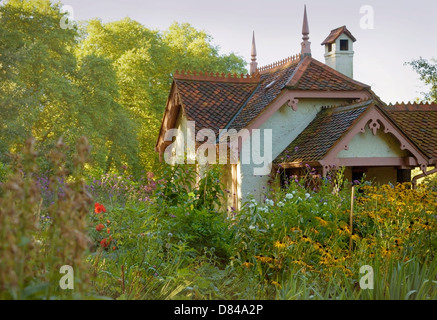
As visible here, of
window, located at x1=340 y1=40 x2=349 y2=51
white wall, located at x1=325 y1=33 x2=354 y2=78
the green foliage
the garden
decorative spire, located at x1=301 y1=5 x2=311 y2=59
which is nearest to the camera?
the green foliage

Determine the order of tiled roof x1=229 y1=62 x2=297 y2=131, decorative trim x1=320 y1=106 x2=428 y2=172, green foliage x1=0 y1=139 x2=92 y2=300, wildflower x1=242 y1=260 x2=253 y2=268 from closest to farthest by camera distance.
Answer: green foliage x1=0 y1=139 x2=92 y2=300
wildflower x1=242 y1=260 x2=253 y2=268
decorative trim x1=320 y1=106 x2=428 y2=172
tiled roof x1=229 y1=62 x2=297 y2=131

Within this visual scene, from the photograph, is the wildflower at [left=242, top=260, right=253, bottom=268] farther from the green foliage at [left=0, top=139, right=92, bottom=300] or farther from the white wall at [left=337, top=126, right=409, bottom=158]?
the white wall at [left=337, top=126, right=409, bottom=158]

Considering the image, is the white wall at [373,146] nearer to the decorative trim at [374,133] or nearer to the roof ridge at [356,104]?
the decorative trim at [374,133]

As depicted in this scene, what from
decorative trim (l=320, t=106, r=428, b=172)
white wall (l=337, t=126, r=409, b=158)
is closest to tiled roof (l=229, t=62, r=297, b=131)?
decorative trim (l=320, t=106, r=428, b=172)

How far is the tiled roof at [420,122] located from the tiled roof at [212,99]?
5.05 meters

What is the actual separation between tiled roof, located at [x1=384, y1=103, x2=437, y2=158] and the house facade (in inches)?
1.3

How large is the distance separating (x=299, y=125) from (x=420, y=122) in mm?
4680

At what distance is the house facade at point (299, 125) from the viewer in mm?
15438

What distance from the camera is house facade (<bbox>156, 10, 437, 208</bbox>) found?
15.4 m

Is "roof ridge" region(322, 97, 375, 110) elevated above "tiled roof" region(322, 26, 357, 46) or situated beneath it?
situated beneath

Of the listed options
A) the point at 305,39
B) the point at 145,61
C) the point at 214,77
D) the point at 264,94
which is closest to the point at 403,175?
the point at 264,94

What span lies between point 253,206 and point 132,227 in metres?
1.73
